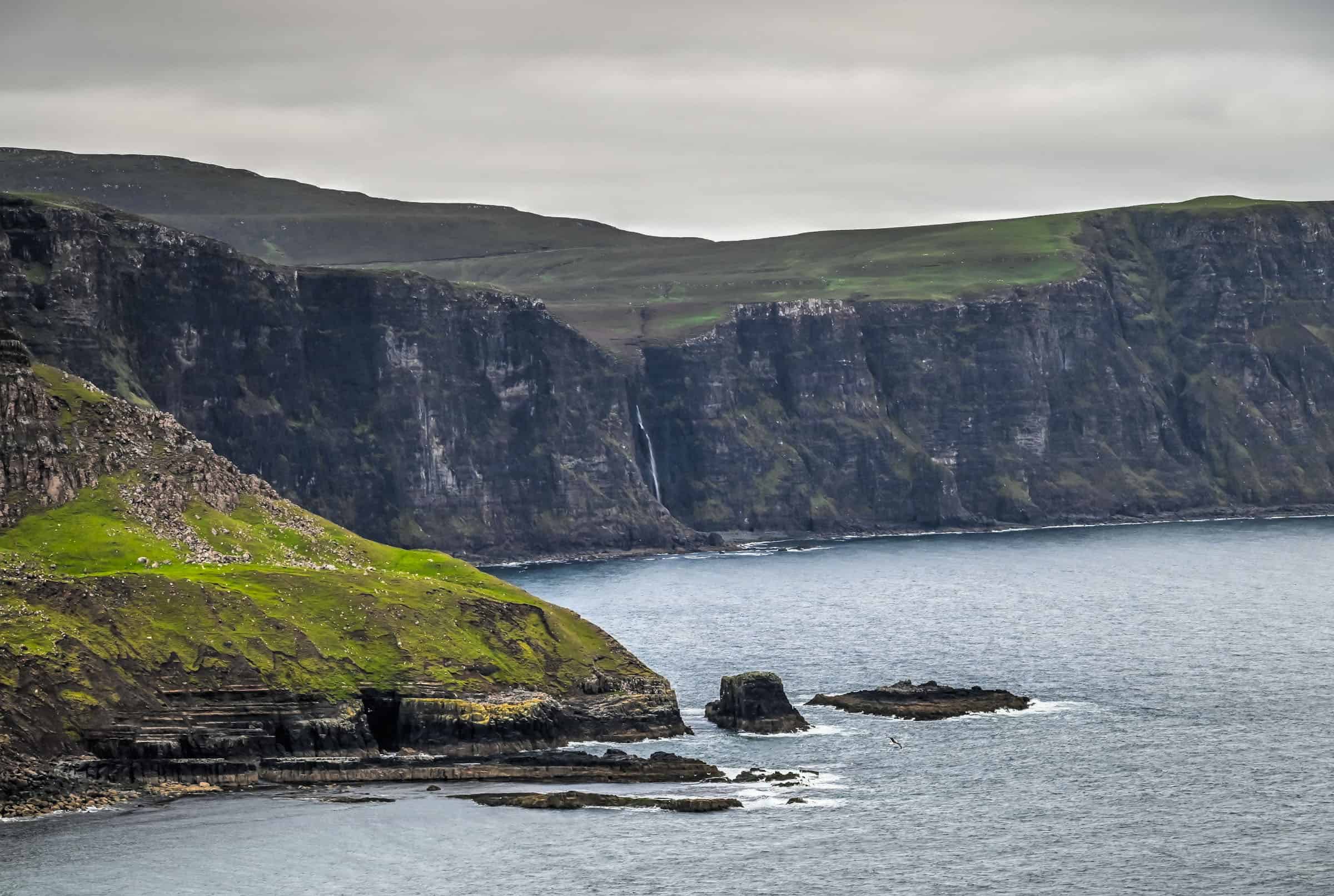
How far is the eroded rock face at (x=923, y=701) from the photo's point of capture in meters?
170

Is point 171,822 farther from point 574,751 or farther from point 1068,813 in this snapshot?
point 1068,813

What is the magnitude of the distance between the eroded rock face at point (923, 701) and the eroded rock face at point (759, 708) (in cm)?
953

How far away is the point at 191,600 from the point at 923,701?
58.8 metres

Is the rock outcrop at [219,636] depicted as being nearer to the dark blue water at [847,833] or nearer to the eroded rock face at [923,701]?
the dark blue water at [847,833]

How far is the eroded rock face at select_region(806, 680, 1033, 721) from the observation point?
170 m

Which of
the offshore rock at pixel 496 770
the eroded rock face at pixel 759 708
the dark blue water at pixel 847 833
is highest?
the eroded rock face at pixel 759 708

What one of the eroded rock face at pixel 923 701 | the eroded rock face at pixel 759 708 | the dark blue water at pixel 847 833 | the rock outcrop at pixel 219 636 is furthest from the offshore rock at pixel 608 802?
the eroded rock face at pixel 923 701

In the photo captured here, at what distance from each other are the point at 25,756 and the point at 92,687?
7.70 meters

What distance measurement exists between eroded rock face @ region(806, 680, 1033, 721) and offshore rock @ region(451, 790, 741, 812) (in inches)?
1510

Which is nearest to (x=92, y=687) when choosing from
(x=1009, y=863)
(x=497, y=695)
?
(x=497, y=695)

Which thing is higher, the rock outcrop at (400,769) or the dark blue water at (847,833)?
the rock outcrop at (400,769)

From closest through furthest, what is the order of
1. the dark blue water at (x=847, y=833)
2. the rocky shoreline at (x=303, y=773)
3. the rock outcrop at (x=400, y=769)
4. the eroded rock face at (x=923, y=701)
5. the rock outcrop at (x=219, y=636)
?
the dark blue water at (x=847, y=833), the rocky shoreline at (x=303, y=773), the rock outcrop at (x=400, y=769), the rock outcrop at (x=219, y=636), the eroded rock face at (x=923, y=701)

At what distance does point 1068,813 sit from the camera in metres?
132

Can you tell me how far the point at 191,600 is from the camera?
151 metres
